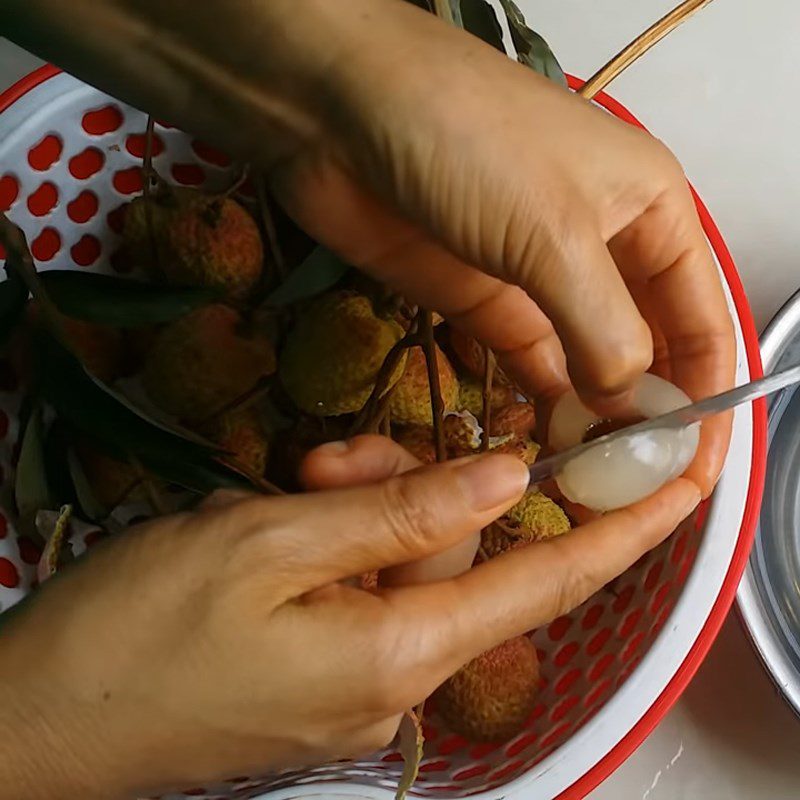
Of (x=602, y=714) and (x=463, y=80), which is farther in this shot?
(x=602, y=714)

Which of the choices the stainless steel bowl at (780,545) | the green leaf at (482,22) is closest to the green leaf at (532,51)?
the green leaf at (482,22)

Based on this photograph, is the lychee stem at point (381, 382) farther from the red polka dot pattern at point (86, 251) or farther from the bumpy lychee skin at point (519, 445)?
the red polka dot pattern at point (86, 251)

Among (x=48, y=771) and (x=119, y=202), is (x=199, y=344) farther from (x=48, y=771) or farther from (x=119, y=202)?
(x=48, y=771)

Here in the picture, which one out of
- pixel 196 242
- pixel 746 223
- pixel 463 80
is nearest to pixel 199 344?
pixel 196 242

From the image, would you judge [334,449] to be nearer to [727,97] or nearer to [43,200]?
[43,200]

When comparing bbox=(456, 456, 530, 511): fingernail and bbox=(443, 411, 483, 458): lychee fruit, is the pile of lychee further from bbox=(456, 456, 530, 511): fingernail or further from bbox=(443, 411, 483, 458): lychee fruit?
bbox=(456, 456, 530, 511): fingernail
